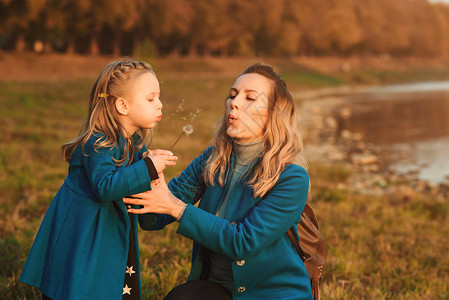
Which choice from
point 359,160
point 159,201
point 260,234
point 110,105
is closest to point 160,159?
point 159,201

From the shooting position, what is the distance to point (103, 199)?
2041 millimetres

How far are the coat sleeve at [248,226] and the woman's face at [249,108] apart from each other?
1.18 feet

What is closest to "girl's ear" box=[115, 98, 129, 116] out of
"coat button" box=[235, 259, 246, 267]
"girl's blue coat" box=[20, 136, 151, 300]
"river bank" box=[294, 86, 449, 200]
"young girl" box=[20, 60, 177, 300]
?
"young girl" box=[20, 60, 177, 300]

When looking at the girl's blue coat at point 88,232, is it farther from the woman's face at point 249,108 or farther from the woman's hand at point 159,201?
the woman's face at point 249,108

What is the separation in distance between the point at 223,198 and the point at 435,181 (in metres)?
8.58

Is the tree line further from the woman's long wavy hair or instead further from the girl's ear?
the woman's long wavy hair

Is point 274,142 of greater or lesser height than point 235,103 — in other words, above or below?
below

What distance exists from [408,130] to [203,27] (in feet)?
82.7

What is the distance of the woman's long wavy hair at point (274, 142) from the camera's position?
2.22 metres

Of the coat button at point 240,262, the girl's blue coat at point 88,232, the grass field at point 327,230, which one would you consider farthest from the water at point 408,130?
the girl's blue coat at point 88,232

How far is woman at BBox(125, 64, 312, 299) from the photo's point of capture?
2.09m

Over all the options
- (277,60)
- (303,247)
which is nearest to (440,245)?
(303,247)

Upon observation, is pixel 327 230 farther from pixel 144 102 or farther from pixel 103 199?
pixel 103 199

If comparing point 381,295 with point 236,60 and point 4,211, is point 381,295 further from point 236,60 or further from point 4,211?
point 236,60
